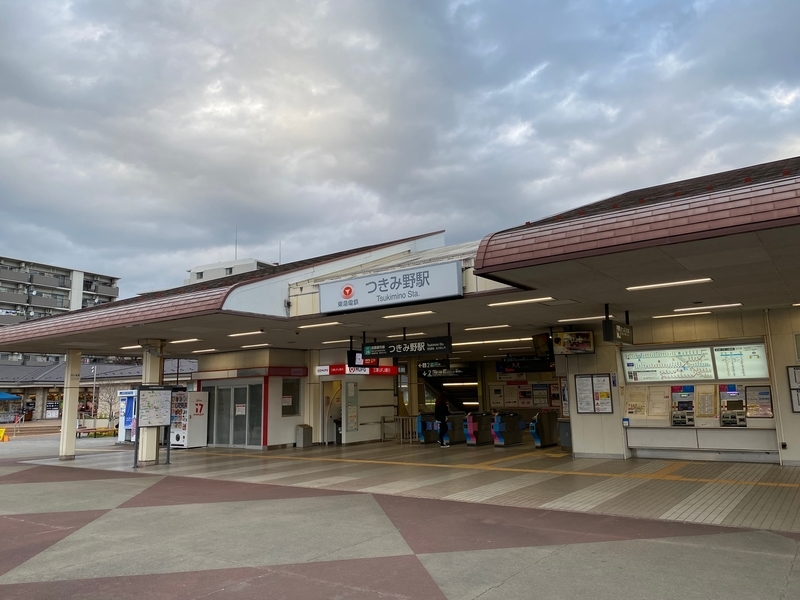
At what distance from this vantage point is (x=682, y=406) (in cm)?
1302

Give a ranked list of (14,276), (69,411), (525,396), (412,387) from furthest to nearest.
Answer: (14,276), (525,396), (412,387), (69,411)

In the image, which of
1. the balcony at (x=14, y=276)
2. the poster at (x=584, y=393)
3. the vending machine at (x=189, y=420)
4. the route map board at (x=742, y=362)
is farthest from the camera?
the balcony at (x=14, y=276)

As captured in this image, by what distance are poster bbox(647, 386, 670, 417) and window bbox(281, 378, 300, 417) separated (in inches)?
446

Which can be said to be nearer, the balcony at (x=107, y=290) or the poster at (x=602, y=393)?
the poster at (x=602, y=393)

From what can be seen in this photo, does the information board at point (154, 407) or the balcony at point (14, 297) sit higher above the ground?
the balcony at point (14, 297)

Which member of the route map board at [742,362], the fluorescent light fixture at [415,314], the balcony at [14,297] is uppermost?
the balcony at [14,297]

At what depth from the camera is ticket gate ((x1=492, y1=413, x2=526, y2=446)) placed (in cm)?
1759

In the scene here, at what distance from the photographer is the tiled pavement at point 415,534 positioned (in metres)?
5.20

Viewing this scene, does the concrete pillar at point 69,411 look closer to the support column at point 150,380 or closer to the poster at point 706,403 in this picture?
the support column at point 150,380

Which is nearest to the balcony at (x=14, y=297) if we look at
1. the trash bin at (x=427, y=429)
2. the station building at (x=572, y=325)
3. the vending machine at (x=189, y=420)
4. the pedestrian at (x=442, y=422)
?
the station building at (x=572, y=325)

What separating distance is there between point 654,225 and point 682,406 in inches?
318

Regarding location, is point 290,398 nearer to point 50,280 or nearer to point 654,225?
point 654,225

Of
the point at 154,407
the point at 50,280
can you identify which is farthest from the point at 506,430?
the point at 50,280

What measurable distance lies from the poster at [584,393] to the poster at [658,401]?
1.26m
